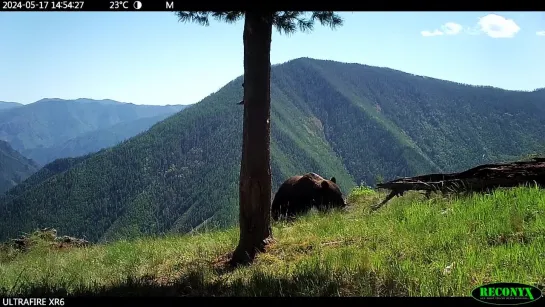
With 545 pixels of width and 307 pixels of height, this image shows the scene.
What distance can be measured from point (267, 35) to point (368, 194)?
32.6ft

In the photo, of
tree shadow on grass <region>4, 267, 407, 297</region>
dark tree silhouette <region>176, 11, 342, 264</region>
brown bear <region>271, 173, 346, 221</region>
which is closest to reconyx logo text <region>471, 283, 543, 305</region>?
tree shadow on grass <region>4, 267, 407, 297</region>

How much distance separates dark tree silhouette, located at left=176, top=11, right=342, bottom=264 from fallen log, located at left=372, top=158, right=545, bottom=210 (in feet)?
13.3

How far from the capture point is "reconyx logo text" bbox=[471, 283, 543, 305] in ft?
9.89

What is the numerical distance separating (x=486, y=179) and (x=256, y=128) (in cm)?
475

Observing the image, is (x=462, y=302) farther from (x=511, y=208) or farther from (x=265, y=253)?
(x=265, y=253)

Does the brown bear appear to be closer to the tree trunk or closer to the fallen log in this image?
the fallen log

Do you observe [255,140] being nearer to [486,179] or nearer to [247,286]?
[247,286]

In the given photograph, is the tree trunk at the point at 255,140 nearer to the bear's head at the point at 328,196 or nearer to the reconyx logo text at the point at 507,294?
the reconyx logo text at the point at 507,294

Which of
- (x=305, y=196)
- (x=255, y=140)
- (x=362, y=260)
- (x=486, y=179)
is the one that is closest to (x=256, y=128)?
(x=255, y=140)

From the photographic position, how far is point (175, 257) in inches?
320

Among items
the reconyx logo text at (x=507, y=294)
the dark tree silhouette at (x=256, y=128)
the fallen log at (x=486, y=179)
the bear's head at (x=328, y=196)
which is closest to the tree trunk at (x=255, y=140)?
the dark tree silhouette at (x=256, y=128)

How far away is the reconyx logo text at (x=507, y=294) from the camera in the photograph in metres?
3.01

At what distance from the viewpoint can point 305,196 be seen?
575 inches

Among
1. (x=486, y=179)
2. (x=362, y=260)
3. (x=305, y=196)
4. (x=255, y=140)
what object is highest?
(x=255, y=140)
